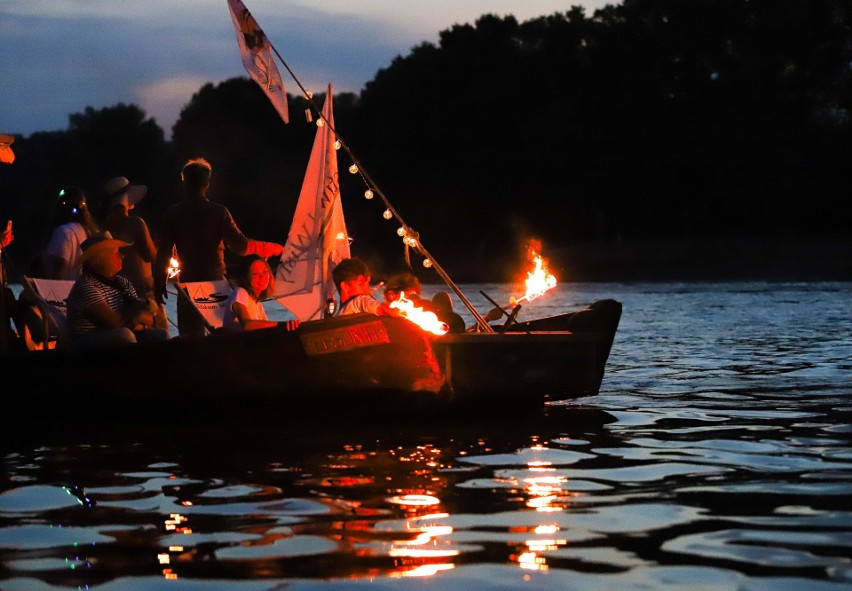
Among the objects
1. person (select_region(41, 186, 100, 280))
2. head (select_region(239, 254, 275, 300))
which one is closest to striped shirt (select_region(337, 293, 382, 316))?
head (select_region(239, 254, 275, 300))

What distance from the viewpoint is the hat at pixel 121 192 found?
12523 mm

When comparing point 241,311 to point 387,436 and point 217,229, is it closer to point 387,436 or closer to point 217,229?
point 217,229

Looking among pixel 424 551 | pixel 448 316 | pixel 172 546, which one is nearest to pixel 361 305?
pixel 448 316

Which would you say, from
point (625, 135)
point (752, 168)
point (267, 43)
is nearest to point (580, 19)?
point (625, 135)

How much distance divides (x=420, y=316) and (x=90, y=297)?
238 cm

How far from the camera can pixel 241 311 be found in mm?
11391

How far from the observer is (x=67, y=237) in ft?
41.4

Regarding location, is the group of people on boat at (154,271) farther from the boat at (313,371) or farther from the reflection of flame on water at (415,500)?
the reflection of flame on water at (415,500)

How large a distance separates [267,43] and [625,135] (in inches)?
1963

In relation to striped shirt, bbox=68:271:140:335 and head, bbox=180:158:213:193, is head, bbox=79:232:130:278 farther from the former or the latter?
head, bbox=180:158:213:193

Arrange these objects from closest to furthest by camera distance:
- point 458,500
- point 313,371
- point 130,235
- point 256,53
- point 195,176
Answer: point 458,500
point 313,371
point 195,176
point 130,235
point 256,53

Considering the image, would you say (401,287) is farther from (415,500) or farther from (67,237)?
(415,500)

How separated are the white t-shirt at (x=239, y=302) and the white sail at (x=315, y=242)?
1050 mm

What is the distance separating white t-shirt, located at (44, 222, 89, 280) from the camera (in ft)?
41.3
